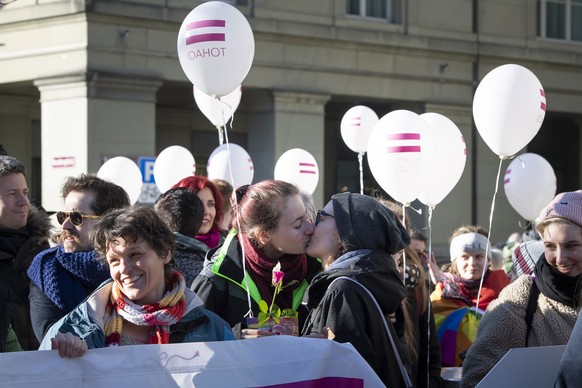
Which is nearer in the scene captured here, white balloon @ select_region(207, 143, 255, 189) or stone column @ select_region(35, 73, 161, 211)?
white balloon @ select_region(207, 143, 255, 189)

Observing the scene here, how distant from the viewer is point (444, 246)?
22.7m

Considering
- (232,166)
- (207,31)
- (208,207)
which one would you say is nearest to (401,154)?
(208,207)

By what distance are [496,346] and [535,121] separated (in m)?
4.12

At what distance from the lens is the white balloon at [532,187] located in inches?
512

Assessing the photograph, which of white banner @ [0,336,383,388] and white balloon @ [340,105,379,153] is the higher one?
white balloon @ [340,105,379,153]

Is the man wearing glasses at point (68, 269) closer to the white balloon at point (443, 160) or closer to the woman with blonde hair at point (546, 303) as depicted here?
the woman with blonde hair at point (546, 303)

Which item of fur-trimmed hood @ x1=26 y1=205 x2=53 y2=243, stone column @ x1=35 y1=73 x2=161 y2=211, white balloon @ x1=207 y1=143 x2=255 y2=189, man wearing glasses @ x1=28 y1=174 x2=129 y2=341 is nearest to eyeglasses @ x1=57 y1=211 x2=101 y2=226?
man wearing glasses @ x1=28 y1=174 x2=129 y2=341

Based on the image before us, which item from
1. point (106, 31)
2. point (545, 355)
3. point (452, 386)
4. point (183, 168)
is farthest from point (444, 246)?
point (545, 355)

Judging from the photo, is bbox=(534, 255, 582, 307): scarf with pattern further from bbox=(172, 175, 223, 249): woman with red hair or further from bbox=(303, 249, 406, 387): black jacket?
bbox=(172, 175, 223, 249): woman with red hair

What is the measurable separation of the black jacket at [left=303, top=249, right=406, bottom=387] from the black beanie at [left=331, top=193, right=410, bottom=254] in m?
0.06

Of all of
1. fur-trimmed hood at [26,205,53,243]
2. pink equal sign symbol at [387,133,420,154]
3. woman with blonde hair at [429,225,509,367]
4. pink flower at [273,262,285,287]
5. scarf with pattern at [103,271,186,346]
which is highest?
pink equal sign symbol at [387,133,420,154]

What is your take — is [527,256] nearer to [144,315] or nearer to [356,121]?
[144,315]

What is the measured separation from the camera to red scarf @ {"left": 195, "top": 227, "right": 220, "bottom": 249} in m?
7.73

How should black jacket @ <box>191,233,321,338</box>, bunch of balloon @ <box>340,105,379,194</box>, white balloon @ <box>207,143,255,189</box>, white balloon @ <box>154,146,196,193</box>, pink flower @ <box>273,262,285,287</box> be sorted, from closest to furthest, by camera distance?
pink flower @ <box>273,262,285,287</box>, black jacket @ <box>191,233,321,338</box>, white balloon @ <box>207,143,255,189</box>, white balloon @ <box>154,146,196,193</box>, bunch of balloon @ <box>340,105,379,194</box>
